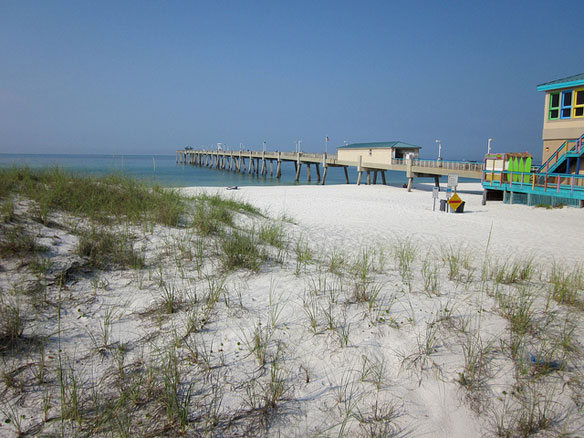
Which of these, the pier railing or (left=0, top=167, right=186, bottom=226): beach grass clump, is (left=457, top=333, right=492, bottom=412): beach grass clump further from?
the pier railing

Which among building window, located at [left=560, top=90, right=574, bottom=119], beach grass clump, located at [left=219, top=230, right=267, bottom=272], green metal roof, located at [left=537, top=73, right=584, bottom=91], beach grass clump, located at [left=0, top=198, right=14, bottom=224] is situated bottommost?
beach grass clump, located at [left=219, top=230, right=267, bottom=272]

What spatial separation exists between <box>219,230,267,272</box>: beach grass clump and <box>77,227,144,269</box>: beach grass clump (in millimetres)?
1055

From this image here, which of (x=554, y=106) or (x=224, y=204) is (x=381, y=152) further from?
(x=224, y=204)

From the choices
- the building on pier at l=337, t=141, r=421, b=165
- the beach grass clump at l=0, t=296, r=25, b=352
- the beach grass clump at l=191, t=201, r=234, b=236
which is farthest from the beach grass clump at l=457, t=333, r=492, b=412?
the building on pier at l=337, t=141, r=421, b=165

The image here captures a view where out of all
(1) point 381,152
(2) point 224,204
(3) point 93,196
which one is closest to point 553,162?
(1) point 381,152

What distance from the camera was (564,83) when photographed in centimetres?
1650

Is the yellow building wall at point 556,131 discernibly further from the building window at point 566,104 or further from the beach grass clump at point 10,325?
the beach grass clump at point 10,325

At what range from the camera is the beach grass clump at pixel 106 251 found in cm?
434

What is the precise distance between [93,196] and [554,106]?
20563mm

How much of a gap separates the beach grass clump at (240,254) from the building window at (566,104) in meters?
18.7

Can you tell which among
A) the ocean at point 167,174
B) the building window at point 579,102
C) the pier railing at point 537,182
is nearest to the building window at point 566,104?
the building window at point 579,102

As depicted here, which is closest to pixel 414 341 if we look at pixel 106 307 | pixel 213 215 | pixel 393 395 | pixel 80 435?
pixel 393 395

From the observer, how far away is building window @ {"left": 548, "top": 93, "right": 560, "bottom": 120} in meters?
17.3

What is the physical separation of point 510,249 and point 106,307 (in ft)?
26.9
